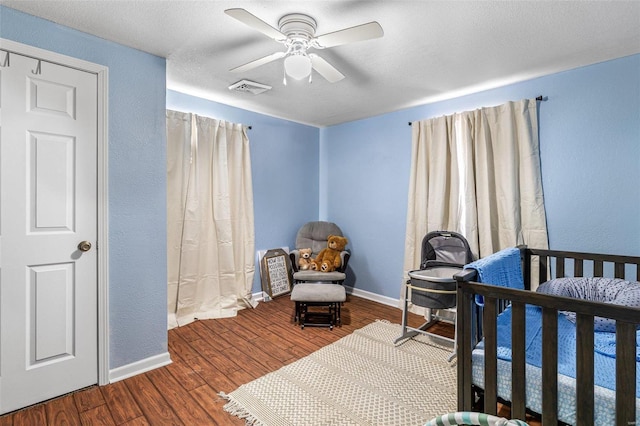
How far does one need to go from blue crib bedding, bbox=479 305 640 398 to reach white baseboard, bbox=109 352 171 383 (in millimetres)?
2284

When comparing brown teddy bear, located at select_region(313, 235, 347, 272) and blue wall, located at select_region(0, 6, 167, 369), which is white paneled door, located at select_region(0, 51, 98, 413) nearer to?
blue wall, located at select_region(0, 6, 167, 369)

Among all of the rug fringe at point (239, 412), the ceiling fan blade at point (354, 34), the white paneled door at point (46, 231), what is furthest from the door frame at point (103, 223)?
the ceiling fan blade at point (354, 34)

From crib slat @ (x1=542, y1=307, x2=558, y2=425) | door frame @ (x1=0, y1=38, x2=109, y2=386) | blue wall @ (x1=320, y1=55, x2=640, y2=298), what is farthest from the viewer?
blue wall @ (x1=320, y1=55, x2=640, y2=298)

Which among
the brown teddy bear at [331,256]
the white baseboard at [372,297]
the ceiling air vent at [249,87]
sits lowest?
the white baseboard at [372,297]

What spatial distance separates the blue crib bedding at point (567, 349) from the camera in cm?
138

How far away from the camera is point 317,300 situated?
3.11 metres

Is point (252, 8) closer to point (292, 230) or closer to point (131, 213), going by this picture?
point (131, 213)

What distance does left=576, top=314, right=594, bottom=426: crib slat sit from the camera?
4.19 feet

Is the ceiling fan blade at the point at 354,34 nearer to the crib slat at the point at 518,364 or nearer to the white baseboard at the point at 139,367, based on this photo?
the crib slat at the point at 518,364

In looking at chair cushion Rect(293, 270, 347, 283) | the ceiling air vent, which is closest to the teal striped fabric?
chair cushion Rect(293, 270, 347, 283)

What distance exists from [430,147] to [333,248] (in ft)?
5.22

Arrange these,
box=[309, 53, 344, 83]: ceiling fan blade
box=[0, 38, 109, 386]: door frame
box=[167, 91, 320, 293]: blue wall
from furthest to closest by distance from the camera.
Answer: box=[167, 91, 320, 293]: blue wall
box=[0, 38, 109, 386]: door frame
box=[309, 53, 344, 83]: ceiling fan blade

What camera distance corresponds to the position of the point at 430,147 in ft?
11.3

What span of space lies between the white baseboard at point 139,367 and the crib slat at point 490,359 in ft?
7.17
